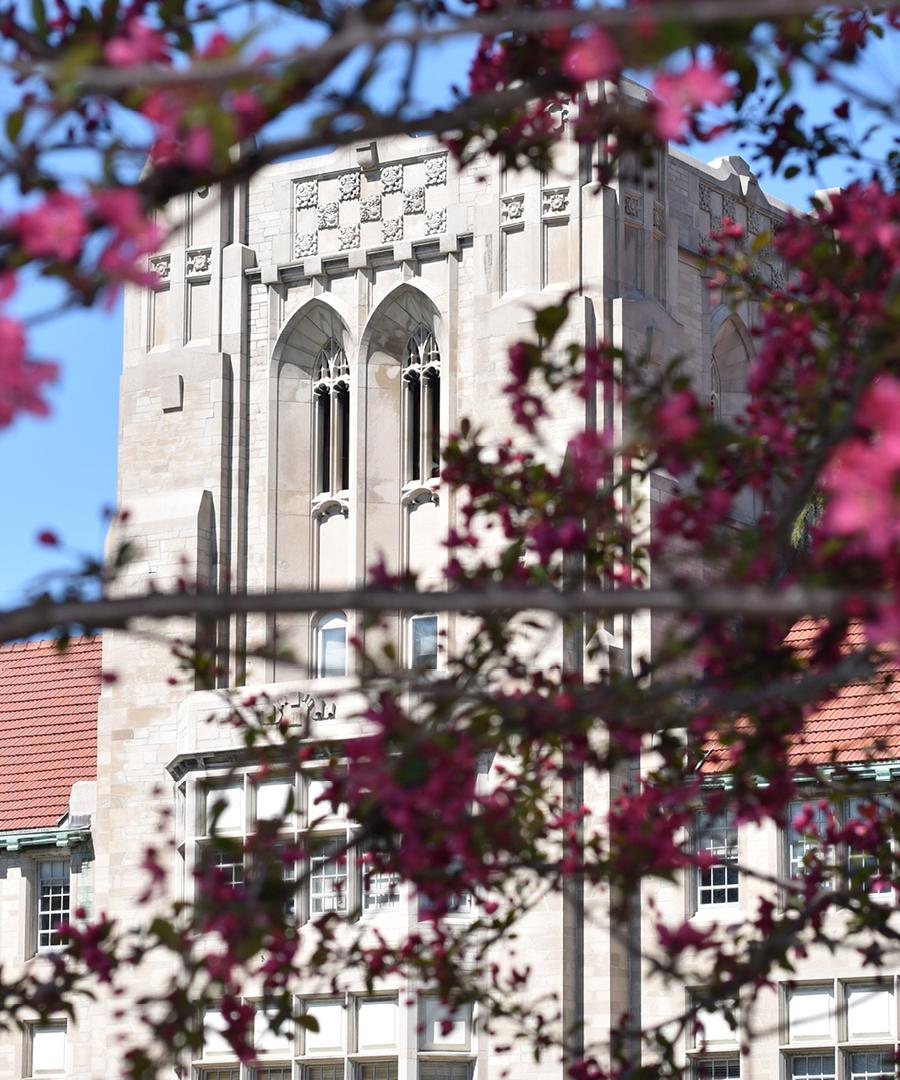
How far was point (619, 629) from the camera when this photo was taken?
1262 inches

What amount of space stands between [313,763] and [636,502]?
22.5 meters

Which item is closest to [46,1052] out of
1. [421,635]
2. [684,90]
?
[421,635]

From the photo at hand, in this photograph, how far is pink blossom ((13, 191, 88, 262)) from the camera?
5492 mm

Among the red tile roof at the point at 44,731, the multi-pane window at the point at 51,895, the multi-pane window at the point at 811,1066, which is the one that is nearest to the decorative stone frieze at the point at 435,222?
the red tile roof at the point at 44,731

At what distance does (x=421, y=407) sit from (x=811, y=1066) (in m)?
11.5

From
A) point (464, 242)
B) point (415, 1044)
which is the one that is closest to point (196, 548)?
point (464, 242)

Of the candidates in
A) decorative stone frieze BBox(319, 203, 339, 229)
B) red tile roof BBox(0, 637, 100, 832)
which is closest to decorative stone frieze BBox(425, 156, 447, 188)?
decorative stone frieze BBox(319, 203, 339, 229)

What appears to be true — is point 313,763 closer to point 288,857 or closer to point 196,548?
point 196,548

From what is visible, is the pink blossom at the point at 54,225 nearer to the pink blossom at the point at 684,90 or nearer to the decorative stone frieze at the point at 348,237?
the pink blossom at the point at 684,90

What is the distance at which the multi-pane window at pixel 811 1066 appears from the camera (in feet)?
98.9

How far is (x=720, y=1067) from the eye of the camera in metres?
30.9

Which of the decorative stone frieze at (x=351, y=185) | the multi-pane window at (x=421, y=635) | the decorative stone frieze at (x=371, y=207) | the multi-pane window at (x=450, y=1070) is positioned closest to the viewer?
the multi-pane window at (x=450, y=1070)

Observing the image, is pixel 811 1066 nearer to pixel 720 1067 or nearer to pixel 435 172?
pixel 720 1067

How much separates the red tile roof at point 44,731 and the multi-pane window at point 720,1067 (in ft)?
38.6
